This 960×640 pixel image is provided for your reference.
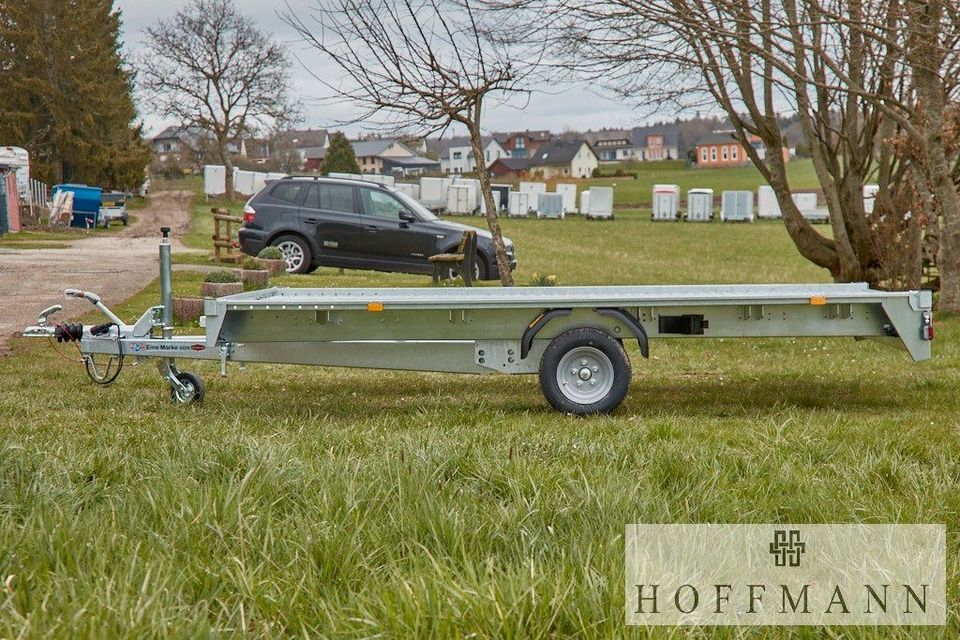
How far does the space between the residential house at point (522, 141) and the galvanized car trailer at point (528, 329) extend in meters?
155

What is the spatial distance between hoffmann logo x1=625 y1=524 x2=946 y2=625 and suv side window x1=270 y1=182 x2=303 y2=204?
15.7 meters

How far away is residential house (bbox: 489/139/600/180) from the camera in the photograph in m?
130

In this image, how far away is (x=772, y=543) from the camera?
14.0 ft

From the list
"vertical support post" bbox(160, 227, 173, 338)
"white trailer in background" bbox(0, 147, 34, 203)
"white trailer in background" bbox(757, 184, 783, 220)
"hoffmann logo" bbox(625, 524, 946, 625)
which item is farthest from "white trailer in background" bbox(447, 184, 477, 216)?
"hoffmann logo" bbox(625, 524, 946, 625)

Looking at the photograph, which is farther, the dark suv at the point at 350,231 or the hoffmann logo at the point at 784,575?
the dark suv at the point at 350,231

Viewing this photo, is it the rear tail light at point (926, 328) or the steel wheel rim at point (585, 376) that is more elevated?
the rear tail light at point (926, 328)

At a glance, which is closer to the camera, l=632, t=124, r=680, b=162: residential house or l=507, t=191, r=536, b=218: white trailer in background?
l=507, t=191, r=536, b=218: white trailer in background

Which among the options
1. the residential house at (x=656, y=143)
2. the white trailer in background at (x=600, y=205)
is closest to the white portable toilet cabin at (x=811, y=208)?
the white trailer in background at (x=600, y=205)

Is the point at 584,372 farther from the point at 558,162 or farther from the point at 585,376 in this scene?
the point at 558,162

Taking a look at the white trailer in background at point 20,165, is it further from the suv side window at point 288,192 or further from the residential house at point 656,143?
the residential house at point 656,143

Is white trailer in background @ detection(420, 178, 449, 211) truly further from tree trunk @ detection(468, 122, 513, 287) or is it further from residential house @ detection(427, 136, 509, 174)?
residential house @ detection(427, 136, 509, 174)

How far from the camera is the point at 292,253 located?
62.2 feet

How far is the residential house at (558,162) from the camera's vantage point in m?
130

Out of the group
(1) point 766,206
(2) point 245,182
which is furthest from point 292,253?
(1) point 766,206
